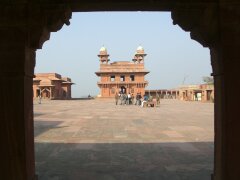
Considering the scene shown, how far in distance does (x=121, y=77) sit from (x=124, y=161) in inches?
2182

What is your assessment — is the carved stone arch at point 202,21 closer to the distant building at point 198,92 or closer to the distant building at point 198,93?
the distant building at point 198,93

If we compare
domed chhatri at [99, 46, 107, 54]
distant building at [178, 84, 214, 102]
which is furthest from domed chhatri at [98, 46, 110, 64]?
distant building at [178, 84, 214, 102]

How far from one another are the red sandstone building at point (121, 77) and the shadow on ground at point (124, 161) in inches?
2030

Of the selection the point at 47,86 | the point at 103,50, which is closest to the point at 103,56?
the point at 103,50

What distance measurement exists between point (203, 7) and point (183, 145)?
434 centimetres

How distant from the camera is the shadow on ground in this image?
499 centimetres

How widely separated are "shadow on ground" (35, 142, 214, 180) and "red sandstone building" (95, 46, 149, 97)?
169ft
